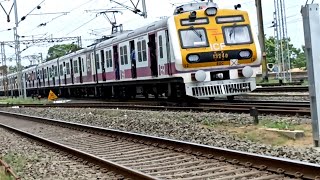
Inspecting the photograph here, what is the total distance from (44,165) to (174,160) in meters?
2.31

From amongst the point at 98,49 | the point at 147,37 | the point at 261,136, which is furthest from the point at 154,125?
the point at 98,49

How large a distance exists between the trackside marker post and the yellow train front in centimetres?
827

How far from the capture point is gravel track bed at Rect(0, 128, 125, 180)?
7586mm

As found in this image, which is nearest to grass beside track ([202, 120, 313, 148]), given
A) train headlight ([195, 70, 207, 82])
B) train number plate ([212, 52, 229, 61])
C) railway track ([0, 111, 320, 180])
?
railway track ([0, 111, 320, 180])

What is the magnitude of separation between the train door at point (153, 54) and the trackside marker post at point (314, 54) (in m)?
10.8

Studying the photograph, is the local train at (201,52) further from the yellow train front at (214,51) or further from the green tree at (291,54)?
the green tree at (291,54)

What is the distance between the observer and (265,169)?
254 inches

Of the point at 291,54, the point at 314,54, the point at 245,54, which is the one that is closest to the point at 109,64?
the point at 245,54

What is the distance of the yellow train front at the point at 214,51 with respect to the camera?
650 inches

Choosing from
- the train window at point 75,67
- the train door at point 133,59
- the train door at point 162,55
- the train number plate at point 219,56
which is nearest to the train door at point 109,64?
the train door at point 133,59

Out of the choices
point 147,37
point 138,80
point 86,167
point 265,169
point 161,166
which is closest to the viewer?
point 265,169

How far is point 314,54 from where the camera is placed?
8047mm

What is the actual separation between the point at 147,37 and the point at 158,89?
226 centimetres

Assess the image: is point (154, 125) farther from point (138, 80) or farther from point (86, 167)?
point (138, 80)
